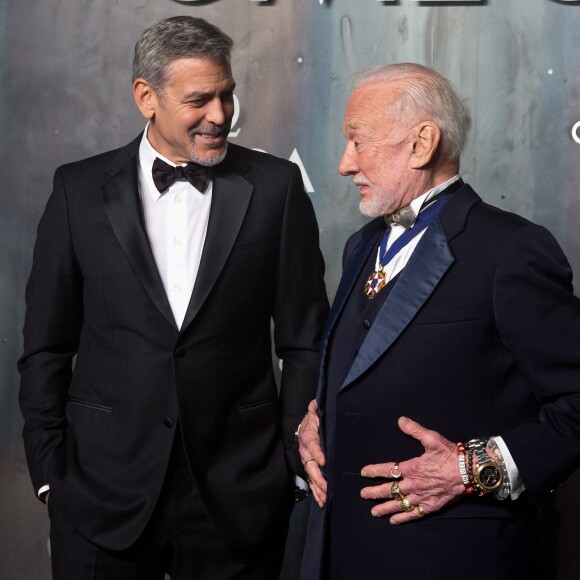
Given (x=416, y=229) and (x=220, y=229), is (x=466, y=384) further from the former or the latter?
(x=220, y=229)

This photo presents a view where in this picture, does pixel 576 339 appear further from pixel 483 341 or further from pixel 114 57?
pixel 114 57

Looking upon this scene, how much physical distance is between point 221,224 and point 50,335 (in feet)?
1.80

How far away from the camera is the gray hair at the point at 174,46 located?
2.88m

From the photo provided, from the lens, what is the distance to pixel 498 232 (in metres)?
2.34

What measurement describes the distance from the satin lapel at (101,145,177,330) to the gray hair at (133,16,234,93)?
0.81 ft

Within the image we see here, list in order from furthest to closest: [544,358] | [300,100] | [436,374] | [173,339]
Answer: [300,100] → [173,339] → [436,374] → [544,358]

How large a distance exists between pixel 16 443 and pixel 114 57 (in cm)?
147

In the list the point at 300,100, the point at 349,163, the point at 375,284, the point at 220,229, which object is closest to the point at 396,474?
the point at 375,284

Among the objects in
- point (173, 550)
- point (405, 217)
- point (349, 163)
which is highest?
point (349, 163)

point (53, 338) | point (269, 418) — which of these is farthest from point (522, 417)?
point (53, 338)

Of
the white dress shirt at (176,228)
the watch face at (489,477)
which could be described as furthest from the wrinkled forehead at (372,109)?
the watch face at (489,477)

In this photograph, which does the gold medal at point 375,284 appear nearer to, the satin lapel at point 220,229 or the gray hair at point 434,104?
the gray hair at point 434,104

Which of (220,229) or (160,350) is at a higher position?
(220,229)

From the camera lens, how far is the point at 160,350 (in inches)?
110
